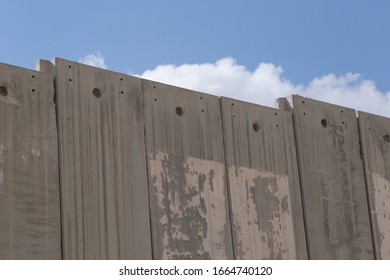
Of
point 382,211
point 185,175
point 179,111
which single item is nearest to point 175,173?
point 185,175

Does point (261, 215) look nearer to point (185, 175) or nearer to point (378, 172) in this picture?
point (185, 175)

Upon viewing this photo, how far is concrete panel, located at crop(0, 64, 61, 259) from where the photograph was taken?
320 inches

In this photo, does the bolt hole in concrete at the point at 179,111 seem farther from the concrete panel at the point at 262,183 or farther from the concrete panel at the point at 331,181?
the concrete panel at the point at 331,181

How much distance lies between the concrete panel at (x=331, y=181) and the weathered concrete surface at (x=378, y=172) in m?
0.10

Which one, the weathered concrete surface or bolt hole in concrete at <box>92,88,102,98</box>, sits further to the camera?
the weathered concrete surface

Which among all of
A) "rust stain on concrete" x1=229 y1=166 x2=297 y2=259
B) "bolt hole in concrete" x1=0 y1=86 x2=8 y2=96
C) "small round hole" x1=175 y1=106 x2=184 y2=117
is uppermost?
"small round hole" x1=175 y1=106 x2=184 y2=117

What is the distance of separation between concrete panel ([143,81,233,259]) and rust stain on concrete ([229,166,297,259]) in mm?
163

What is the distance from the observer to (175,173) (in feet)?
31.1

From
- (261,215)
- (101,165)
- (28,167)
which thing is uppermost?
(101,165)

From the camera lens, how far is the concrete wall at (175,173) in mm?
8430

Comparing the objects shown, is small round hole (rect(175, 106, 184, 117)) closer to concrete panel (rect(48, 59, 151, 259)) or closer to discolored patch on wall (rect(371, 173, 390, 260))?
concrete panel (rect(48, 59, 151, 259))

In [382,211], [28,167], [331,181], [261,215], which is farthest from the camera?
[382,211]

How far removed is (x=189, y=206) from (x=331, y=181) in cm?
230

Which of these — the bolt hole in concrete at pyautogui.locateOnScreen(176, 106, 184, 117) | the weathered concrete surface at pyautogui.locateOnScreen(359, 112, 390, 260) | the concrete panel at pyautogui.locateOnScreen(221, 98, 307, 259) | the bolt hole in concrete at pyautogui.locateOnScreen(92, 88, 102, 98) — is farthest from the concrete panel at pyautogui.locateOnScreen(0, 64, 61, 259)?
the weathered concrete surface at pyautogui.locateOnScreen(359, 112, 390, 260)
